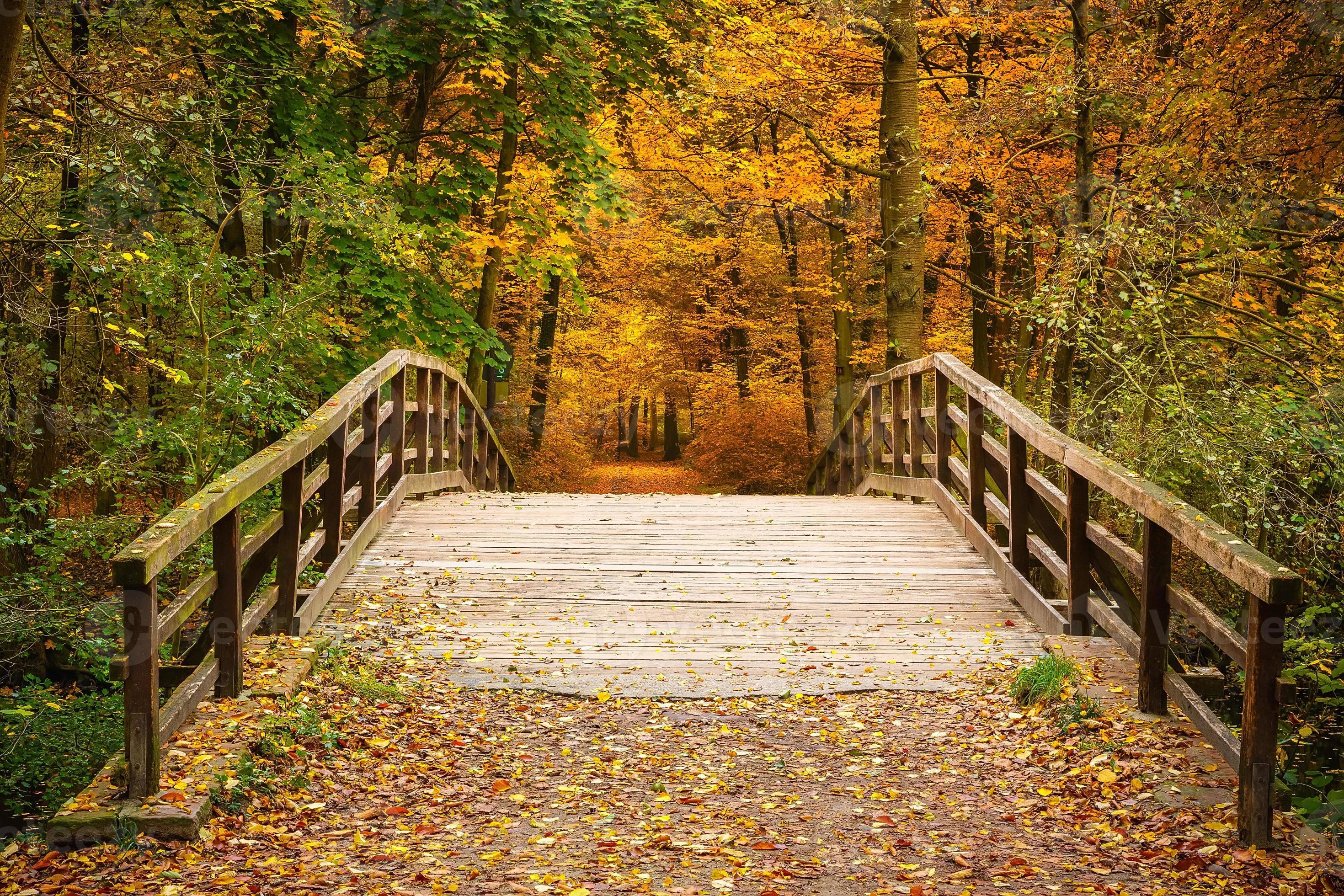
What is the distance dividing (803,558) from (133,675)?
511 cm

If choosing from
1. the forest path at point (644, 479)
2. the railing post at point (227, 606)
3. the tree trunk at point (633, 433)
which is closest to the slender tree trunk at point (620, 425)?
the tree trunk at point (633, 433)

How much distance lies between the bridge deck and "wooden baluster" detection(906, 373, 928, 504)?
2.00ft

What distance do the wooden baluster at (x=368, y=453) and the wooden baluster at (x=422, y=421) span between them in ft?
6.82

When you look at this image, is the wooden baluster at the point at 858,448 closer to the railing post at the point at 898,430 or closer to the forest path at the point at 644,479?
the railing post at the point at 898,430

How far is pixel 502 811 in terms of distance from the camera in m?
4.15

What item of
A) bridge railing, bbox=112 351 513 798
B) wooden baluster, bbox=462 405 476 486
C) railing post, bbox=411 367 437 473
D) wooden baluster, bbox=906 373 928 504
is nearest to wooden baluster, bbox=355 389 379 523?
bridge railing, bbox=112 351 513 798

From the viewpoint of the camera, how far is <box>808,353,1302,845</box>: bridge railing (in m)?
3.47

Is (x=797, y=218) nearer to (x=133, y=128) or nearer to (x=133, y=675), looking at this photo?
(x=133, y=128)

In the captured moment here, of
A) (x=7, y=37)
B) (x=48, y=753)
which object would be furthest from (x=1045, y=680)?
(x=48, y=753)

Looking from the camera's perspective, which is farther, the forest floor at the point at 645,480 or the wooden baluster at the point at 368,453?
the forest floor at the point at 645,480

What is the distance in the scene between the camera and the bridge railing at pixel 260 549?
11.9ft

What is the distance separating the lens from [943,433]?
914cm

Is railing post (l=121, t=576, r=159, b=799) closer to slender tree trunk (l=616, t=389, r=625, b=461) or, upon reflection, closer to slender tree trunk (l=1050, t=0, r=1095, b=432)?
slender tree trunk (l=1050, t=0, r=1095, b=432)

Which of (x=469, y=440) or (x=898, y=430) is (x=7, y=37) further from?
(x=469, y=440)
